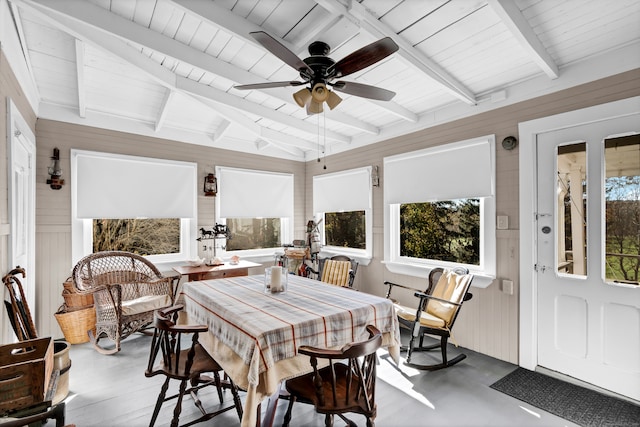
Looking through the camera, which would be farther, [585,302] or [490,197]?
[490,197]

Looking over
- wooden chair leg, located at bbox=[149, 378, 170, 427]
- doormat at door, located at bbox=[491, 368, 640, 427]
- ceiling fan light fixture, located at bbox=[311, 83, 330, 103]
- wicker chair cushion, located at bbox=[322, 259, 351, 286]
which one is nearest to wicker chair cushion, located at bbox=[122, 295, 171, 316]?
wooden chair leg, located at bbox=[149, 378, 170, 427]

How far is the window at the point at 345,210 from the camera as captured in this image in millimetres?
4789

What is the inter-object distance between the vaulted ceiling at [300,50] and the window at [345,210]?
3.85 feet

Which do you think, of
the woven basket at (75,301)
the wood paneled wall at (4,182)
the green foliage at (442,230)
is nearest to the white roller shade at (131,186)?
the woven basket at (75,301)

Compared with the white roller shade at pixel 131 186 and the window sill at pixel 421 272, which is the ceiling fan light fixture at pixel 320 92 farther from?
the white roller shade at pixel 131 186

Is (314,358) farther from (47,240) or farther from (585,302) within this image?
(47,240)

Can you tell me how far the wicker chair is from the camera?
3393mm

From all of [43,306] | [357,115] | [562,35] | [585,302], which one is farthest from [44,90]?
[585,302]

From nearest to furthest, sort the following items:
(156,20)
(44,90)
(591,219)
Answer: (156,20)
(591,219)
(44,90)

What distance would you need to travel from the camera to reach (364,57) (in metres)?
1.93

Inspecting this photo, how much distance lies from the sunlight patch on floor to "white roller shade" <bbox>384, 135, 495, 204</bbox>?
1889mm

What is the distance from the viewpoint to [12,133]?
7.85 feet

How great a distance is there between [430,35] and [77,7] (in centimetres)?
235

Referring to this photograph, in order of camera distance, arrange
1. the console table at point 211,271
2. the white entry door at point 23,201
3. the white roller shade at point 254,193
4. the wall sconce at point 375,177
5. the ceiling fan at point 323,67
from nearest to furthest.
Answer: the ceiling fan at point 323,67
the white entry door at point 23,201
the console table at point 211,271
the wall sconce at point 375,177
the white roller shade at point 254,193
